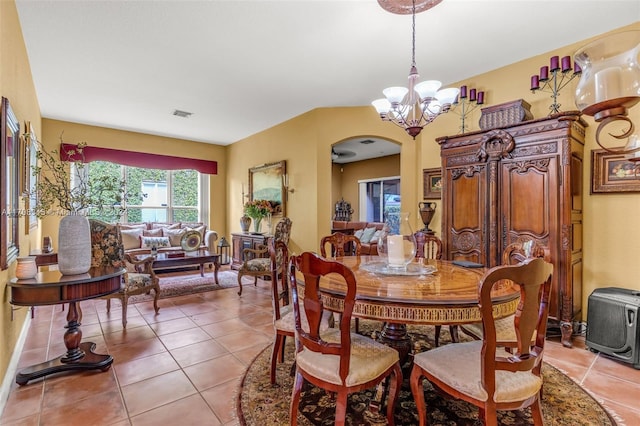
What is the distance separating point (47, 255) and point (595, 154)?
225 inches

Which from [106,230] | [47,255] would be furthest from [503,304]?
[47,255]

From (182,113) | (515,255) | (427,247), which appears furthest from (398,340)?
(182,113)

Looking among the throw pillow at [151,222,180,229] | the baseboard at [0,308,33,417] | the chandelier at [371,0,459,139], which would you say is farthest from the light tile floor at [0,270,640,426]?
the throw pillow at [151,222,180,229]

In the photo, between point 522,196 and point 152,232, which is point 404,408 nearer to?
point 522,196

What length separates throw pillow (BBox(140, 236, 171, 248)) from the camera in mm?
5797

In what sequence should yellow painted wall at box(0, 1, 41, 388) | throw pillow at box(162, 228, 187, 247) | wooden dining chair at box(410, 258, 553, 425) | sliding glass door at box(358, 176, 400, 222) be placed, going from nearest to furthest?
wooden dining chair at box(410, 258, 553, 425) → yellow painted wall at box(0, 1, 41, 388) → throw pillow at box(162, 228, 187, 247) → sliding glass door at box(358, 176, 400, 222)

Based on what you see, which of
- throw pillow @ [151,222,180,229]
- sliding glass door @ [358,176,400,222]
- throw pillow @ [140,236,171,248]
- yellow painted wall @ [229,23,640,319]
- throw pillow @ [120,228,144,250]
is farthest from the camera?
sliding glass door @ [358,176,400,222]

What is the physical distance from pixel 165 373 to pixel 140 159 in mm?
5097

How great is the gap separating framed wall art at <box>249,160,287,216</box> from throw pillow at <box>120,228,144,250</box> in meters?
2.21

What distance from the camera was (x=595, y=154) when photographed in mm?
2826

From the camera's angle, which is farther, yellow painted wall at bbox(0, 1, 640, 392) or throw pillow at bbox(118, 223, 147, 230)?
throw pillow at bbox(118, 223, 147, 230)

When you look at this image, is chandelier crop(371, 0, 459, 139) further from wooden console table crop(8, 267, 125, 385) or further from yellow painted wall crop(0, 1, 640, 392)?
wooden console table crop(8, 267, 125, 385)

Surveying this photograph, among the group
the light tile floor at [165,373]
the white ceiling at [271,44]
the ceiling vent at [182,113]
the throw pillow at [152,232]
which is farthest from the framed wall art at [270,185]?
the light tile floor at [165,373]

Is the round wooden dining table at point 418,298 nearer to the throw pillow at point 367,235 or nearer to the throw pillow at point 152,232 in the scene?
the throw pillow at point 367,235
